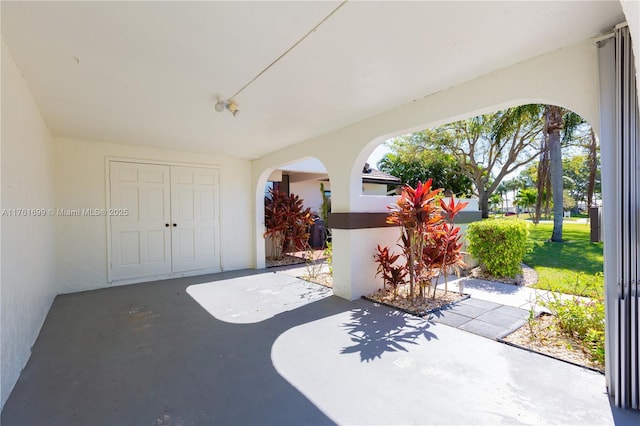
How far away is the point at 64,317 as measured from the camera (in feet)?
13.4

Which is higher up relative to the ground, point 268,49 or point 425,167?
point 425,167

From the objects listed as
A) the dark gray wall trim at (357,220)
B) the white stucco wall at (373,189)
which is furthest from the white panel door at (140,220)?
the white stucco wall at (373,189)

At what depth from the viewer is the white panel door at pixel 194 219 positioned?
21.3ft

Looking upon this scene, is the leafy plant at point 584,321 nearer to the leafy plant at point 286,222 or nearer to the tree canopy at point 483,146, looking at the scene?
the leafy plant at point 286,222

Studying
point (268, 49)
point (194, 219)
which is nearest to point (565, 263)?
point (268, 49)

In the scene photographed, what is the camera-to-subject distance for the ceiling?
83.0 inches

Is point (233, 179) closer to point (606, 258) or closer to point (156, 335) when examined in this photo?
point (156, 335)

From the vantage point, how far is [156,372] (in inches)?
104

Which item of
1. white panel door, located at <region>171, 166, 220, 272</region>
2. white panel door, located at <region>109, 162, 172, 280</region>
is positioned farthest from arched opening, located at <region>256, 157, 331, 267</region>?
white panel door, located at <region>109, 162, 172, 280</region>

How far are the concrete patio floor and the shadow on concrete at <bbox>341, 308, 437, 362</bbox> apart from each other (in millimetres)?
20

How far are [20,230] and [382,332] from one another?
12.6ft

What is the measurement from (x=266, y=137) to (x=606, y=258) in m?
4.85

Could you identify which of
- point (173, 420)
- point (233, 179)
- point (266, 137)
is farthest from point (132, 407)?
point (233, 179)

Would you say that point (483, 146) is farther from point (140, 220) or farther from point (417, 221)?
point (140, 220)
